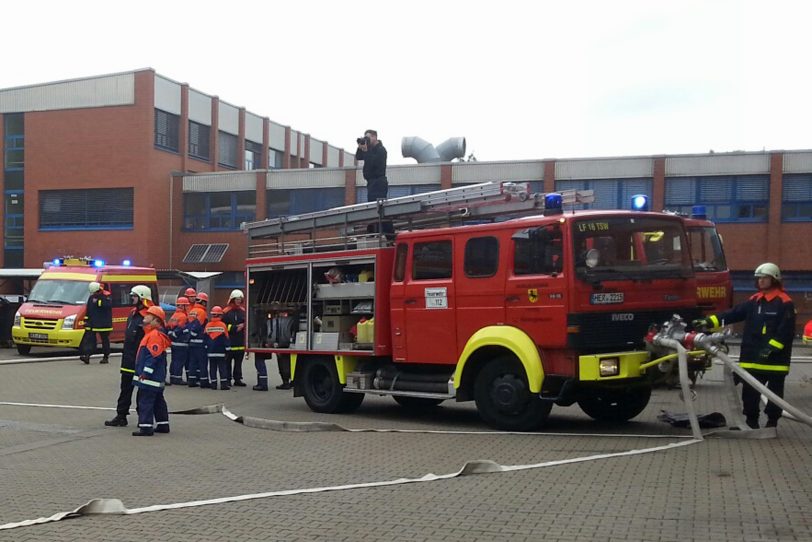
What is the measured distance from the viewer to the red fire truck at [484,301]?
32.5 feet

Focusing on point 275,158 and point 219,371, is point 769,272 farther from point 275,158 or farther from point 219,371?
point 275,158

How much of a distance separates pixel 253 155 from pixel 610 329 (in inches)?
1673

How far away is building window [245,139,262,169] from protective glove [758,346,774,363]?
42.6m

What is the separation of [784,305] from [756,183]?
28.3 meters

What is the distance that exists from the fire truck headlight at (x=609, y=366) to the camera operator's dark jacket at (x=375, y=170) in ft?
17.9

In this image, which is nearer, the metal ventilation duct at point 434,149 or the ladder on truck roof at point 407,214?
the ladder on truck roof at point 407,214

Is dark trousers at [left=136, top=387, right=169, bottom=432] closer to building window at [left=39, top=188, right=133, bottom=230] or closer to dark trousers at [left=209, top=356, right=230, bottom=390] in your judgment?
dark trousers at [left=209, top=356, right=230, bottom=390]

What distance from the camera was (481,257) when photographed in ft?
35.7

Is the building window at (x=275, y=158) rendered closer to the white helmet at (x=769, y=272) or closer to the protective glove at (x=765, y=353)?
the white helmet at (x=769, y=272)

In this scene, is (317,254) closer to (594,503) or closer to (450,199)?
(450,199)

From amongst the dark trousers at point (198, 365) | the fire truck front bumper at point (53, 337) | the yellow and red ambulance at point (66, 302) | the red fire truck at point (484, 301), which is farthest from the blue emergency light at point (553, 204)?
the yellow and red ambulance at point (66, 302)

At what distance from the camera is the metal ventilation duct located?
4141 cm

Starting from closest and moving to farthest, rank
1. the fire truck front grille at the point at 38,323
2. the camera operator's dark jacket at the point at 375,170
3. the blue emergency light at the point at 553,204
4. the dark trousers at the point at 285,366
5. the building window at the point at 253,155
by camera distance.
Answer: the blue emergency light at the point at 553,204 < the dark trousers at the point at 285,366 < the camera operator's dark jacket at the point at 375,170 < the fire truck front grille at the point at 38,323 < the building window at the point at 253,155

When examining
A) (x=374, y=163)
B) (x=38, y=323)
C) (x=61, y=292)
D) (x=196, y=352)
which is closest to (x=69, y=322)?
(x=38, y=323)
